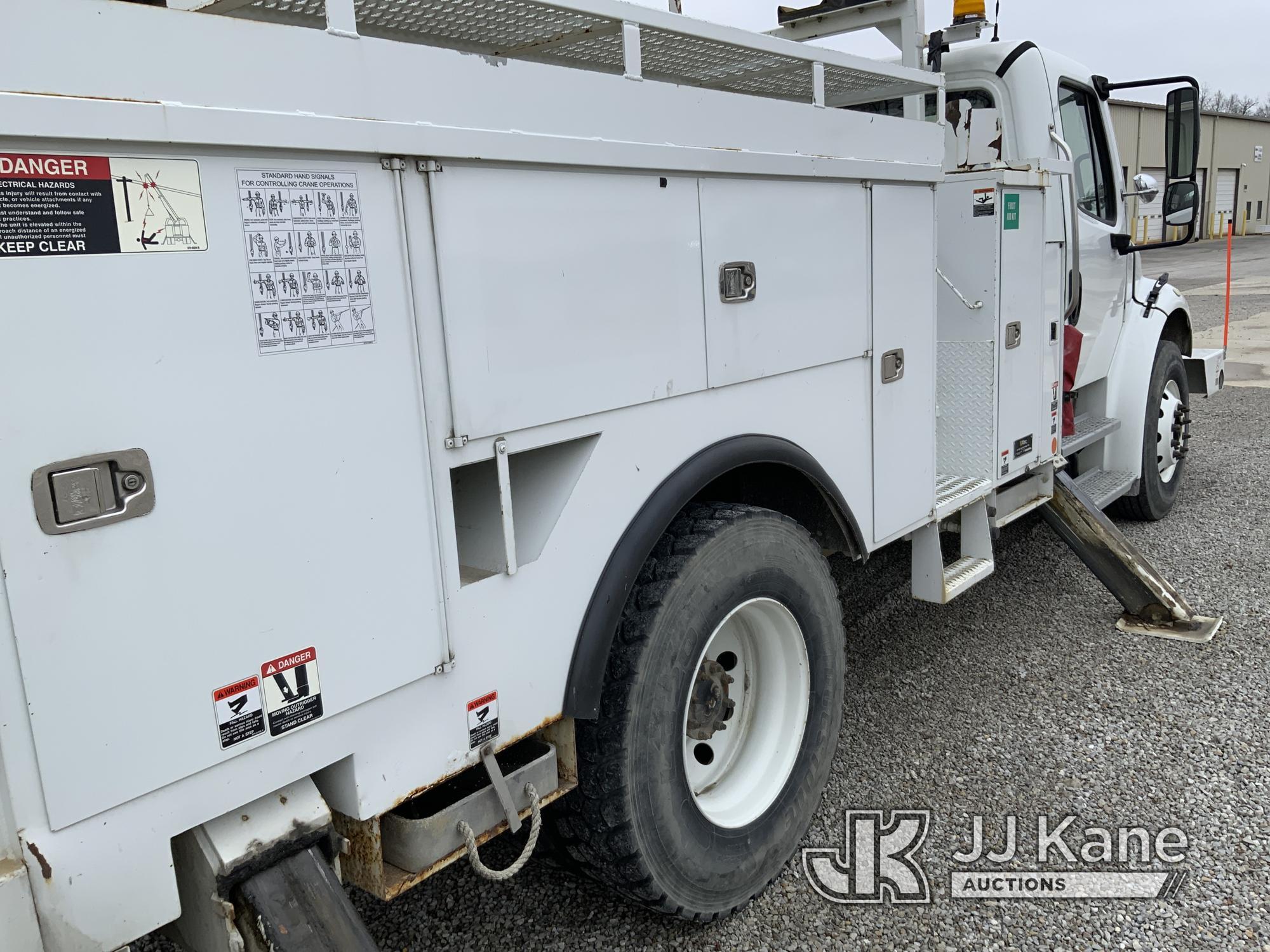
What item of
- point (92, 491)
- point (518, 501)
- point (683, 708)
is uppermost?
point (92, 491)

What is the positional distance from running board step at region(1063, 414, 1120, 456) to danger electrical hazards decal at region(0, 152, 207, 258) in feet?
13.4

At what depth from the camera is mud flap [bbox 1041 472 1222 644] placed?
4.32m

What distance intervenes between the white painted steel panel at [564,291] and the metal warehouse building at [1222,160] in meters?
33.7

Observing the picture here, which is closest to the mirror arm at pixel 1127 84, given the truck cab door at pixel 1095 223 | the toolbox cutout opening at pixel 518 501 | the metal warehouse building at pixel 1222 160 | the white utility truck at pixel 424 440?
the truck cab door at pixel 1095 223

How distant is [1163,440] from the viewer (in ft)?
18.8

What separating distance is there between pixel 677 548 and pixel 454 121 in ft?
3.42

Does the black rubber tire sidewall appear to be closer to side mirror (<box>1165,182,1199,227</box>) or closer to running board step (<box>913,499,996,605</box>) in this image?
running board step (<box>913,499,996,605</box>)

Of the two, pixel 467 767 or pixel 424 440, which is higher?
pixel 424 440

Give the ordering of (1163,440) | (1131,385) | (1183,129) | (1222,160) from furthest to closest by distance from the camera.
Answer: (1222,160)
(1163,440)
(1131,385)
(1183,129)

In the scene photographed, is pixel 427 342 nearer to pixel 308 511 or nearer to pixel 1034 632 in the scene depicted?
pixel 308 511

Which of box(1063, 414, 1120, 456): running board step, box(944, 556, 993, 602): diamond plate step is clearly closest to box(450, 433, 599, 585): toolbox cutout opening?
box(944, 556, 993, 602): diamond plate step

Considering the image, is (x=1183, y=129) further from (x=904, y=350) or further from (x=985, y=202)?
(x=904, y=350)

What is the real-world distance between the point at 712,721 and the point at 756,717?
28 cm

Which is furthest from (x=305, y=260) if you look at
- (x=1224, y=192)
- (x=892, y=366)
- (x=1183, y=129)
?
(x=1224, y=192)
